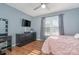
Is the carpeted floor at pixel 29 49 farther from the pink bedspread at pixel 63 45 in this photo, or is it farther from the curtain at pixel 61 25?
the curtain at pixel 61 25

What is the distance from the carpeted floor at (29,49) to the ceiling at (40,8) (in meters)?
0.46

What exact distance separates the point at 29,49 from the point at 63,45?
502 millimetres

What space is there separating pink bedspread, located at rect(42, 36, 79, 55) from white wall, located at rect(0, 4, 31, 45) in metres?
0.45

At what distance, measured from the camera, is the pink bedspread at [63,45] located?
0.98 m

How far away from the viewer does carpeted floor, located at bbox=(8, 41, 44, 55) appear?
0.98m

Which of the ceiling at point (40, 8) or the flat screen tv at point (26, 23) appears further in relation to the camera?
the flat screen tv at point (26, 23)

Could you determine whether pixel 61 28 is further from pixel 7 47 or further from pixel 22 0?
pixel 7 47

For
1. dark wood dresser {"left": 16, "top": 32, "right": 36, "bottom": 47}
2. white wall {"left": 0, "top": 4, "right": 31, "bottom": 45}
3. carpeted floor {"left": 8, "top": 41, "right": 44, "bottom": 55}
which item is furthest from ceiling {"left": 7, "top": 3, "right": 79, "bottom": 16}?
carpeted floor {"left": 8, "top": 41, "right": 44, "bottom": 55}

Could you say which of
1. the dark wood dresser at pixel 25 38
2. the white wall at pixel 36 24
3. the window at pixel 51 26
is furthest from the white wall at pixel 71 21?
the dark wood dresser at pixel 25 38

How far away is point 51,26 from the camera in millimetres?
1081

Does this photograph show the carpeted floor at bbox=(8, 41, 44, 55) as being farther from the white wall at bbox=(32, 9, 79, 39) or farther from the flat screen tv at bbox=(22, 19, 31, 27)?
the white wall at bbox=(32, 9, 79, 39)

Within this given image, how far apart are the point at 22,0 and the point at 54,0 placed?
383mm

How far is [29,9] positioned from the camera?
1.07 m
